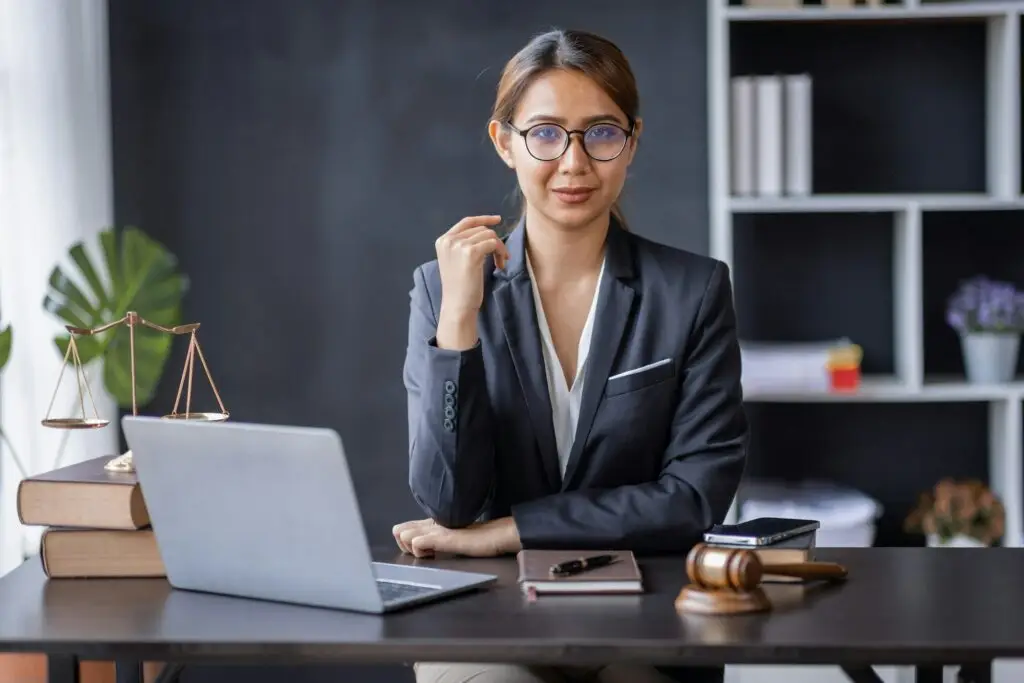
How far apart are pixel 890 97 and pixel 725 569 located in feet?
8.43

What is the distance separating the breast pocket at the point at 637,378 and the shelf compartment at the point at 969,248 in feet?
6.45

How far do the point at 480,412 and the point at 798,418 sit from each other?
2037 millimetres

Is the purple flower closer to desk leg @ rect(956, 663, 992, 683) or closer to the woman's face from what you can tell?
the woman's face

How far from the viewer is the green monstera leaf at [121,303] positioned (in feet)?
10.3

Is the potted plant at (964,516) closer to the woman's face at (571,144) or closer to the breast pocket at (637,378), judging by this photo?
the breast pocket at (637,378)

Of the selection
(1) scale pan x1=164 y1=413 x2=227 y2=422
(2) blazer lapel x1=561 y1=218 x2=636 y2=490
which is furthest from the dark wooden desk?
(2) blazer lapel x1=561 y1=218 x2=636 y2=490

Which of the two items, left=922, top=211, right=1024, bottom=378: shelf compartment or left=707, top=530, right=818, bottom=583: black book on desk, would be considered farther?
left=922, top=211, right=1024, bottom=378: shelf compartment

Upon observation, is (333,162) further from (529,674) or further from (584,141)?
(529,674)

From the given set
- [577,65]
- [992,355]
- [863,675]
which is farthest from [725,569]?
[992,355]

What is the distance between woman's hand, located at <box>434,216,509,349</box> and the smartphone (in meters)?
0.46

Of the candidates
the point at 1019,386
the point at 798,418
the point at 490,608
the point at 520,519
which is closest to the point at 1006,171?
the point at 1019,386

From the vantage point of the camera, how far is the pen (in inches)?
62.9

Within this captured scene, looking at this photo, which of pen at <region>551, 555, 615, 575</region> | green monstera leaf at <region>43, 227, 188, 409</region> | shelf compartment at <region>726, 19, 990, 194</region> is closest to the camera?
pen at <region>551, 555, 615, 575</region>

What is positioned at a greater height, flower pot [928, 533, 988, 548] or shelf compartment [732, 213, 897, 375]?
shelf compartment [732, 213, 897, 375]
